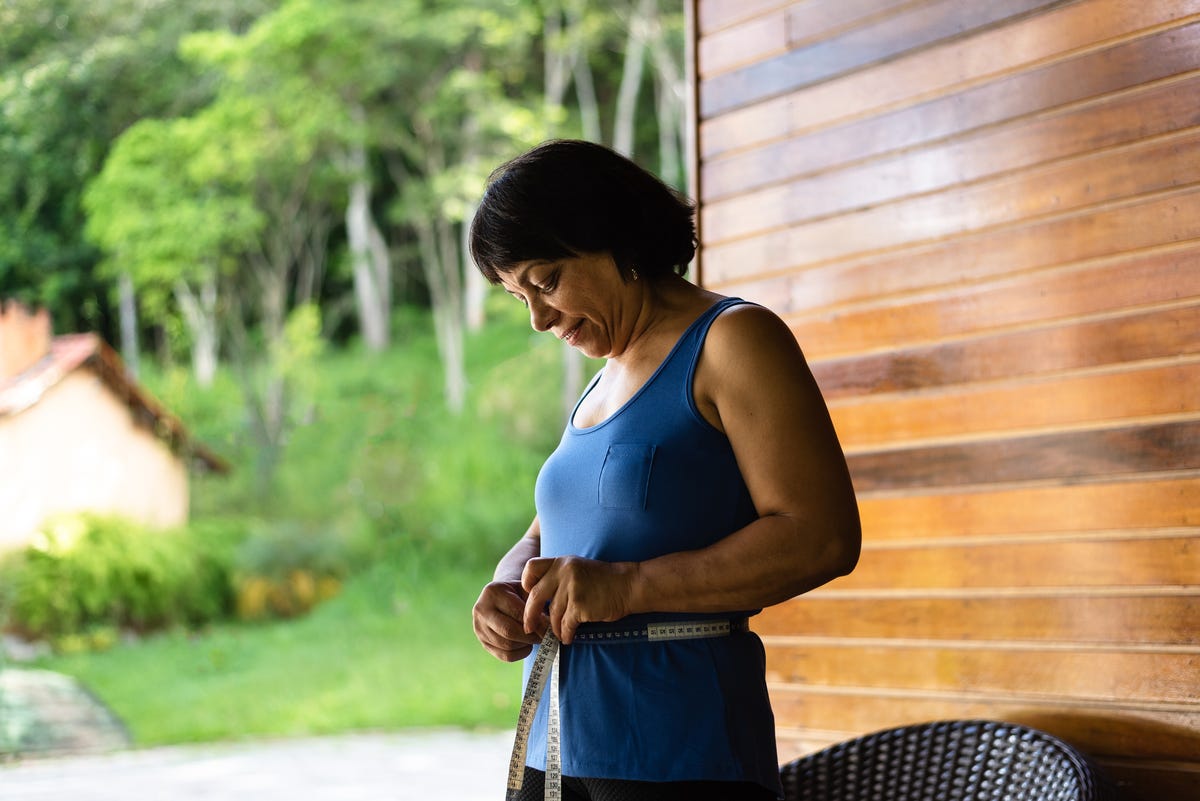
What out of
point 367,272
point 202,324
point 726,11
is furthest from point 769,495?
point 367,272

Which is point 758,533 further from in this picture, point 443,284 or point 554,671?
point 443,284

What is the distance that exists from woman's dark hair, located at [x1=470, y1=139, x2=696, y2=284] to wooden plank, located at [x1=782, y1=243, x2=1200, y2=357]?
83 centimetres

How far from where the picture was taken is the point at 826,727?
2146 millimetres

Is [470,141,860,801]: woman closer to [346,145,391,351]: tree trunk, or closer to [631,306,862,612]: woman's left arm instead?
[631,306,862,612]: woman's left arm

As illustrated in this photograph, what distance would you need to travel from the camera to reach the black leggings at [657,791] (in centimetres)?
111

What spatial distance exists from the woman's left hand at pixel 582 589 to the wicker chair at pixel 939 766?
82 centimetres

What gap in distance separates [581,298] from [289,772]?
583cm

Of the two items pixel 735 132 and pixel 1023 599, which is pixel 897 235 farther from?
pixel 1023 599

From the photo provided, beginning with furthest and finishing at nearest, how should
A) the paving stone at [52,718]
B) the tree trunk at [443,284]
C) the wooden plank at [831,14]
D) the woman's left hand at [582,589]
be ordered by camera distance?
the tree trunk at [443,284], the paving stone at [52,718], the wooden plank at [831,14], the woman's left hand at [582,589]

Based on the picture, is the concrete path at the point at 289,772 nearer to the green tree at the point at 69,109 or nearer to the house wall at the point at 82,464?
the house wall at the point at 82,464

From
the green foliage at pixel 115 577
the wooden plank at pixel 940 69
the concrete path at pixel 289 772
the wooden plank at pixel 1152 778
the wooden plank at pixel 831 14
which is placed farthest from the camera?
the green foliage at pixel 115 577

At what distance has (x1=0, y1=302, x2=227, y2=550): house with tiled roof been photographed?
26.6 feet

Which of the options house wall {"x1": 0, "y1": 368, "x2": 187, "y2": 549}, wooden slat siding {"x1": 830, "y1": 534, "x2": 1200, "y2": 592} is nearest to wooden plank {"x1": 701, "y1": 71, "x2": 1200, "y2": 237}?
wooden slat siding {"x1": 830, "y1": 534, "x2": 1200, "y2": 592}

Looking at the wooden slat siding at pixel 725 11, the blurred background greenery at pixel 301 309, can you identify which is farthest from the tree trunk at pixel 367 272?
the wooden slat siding at pixel 725 11
